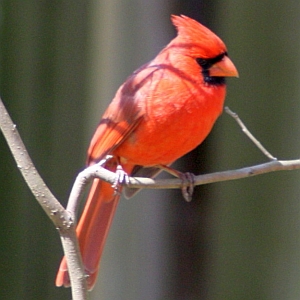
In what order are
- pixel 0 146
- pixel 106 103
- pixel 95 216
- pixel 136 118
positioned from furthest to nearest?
pixel 0 146
pixel 106 103
pixel 95 216
pixel 136 118

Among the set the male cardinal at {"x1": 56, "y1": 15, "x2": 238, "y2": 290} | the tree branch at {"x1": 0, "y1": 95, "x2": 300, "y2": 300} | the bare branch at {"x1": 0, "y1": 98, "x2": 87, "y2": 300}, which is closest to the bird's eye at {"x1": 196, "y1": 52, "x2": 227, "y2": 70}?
the male cardinal at {"x1": 56, "y1": 15, "x2": 238, "y2": 290}

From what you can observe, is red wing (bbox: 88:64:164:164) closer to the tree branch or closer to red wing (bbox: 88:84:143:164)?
red wing (bbox: 88:84:143:164)

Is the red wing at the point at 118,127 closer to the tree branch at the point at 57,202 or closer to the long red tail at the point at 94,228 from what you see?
the long red tail at the point at 94,228

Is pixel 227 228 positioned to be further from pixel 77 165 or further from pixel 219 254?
pixel 77 165

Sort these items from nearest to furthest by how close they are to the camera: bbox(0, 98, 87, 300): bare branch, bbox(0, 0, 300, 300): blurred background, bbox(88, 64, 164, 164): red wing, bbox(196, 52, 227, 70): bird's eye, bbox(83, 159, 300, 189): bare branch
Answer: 1. bbox(0, 98, 87, 300): bare branch
2. bbox(83, 159, 300, 189): bare branch
3. bbox(196, 52, 227, 70): bird's eye
4. bbox(88, 64, 164, 164): red wing
5. bbox(0, 0, 300, 300): blurred background

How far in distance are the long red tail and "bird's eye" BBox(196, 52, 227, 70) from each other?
0.46 meters

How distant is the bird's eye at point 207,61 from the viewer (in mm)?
1494

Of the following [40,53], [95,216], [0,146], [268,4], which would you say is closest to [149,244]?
[95,216]

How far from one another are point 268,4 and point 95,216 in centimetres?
106

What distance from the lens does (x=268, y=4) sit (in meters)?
2.17

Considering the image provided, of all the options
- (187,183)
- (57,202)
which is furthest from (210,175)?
(57,202)

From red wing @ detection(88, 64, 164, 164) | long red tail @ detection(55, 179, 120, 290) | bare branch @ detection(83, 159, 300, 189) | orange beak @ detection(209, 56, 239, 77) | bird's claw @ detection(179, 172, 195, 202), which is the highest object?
orange beak @ detection(209, 56, 239, 77)

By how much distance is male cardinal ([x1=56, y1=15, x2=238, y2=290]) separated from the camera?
1498mm

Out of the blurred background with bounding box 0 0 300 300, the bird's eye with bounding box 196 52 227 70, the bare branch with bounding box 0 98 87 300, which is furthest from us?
the blurred background with bounding box 0 0 300 300
